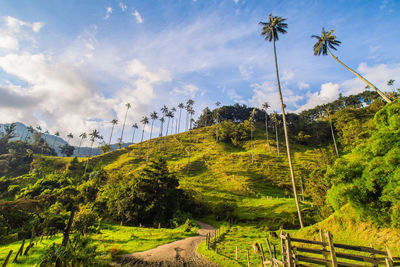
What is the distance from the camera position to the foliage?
51.8 feet

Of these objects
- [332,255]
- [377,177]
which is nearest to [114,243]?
[332,255]

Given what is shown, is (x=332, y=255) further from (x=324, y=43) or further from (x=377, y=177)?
(x=324, y=43)

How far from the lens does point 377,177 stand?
16.9 metres

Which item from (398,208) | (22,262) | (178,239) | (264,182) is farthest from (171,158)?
(398,208)

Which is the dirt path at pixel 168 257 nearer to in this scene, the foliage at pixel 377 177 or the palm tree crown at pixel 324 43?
the foliage at pixel 377 177

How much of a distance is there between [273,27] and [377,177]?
91.0 feet

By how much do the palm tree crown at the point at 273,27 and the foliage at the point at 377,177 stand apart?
20101mm

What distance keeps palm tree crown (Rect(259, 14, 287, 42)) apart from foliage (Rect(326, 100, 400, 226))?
20.1 metres

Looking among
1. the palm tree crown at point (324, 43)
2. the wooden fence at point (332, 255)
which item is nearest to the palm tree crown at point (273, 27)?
the palm tree crown at point (324, 43)

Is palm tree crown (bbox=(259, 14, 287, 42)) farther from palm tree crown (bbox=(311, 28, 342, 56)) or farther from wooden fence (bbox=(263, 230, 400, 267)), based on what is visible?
wooden fence (bbox=(263, 230, 400, 267))

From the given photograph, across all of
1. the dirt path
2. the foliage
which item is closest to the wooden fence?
the foliage

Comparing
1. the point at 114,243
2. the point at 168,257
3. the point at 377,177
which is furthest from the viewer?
the point at 114,243

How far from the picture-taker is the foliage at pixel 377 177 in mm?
15789

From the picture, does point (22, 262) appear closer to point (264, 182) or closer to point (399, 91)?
point (264, 182)
